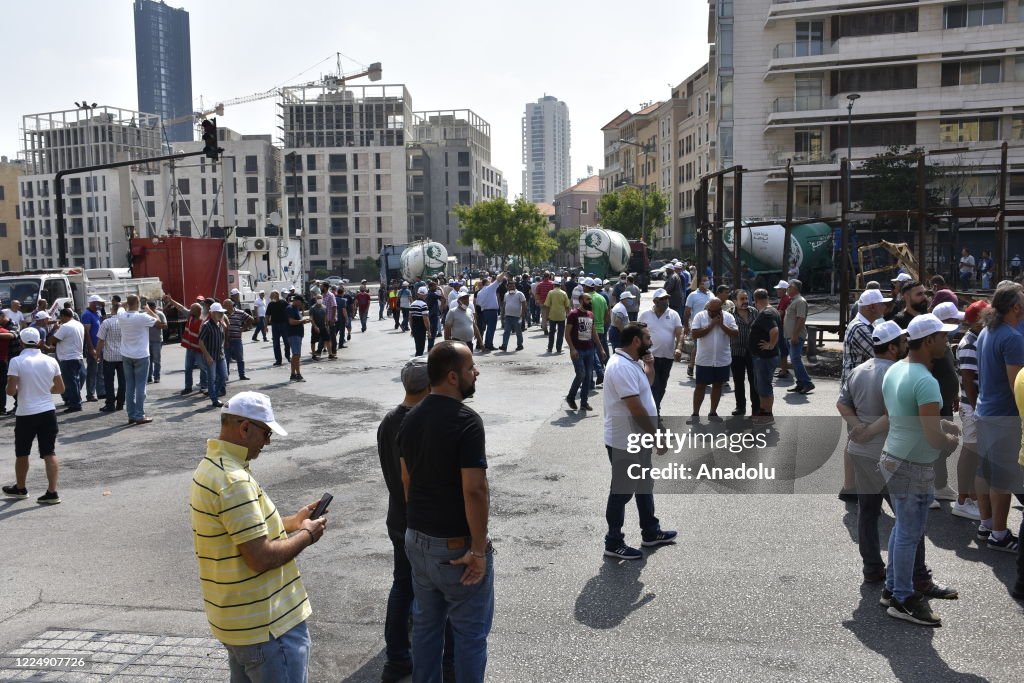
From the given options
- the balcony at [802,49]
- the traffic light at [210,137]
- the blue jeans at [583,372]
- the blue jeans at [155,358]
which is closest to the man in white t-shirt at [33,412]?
the blue jeans at [583,372]

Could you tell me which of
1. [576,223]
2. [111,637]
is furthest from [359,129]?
[111,637]

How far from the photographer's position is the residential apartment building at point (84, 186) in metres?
114

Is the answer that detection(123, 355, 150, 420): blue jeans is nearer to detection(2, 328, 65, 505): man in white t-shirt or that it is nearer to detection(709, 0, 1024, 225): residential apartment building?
detection(2, 328, 65, 505): man in white t-shirt

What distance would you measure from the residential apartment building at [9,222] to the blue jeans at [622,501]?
124 metres

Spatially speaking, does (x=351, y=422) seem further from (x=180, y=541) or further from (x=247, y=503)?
(x=247, y=503)

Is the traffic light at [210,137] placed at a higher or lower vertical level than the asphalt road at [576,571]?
higher

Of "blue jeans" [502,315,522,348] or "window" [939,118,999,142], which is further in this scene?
"window" [939,118,999,142]

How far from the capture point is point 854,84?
179 ft

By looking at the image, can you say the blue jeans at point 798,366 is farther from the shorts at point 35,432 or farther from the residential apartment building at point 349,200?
the residential apartment building at point 349,200

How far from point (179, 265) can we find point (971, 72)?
4741 centimetres

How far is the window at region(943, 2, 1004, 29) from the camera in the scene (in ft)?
172

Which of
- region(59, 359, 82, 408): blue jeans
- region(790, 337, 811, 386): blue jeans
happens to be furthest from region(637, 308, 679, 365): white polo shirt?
region(59, 359, 82, 408): blue jeans

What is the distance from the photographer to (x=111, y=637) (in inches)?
215

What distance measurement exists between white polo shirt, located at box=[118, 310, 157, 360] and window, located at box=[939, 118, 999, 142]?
52.2 m
